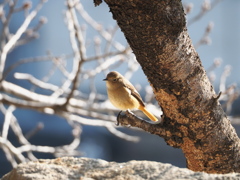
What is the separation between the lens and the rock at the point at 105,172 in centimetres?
121

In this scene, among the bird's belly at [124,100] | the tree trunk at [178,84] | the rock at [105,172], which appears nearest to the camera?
the rock at [105,172]

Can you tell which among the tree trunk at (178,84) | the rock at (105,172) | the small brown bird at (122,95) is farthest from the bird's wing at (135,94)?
the rock at (105,172)

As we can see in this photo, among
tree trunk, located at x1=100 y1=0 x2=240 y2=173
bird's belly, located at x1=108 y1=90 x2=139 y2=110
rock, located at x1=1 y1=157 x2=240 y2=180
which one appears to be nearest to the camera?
rock, located at x1=1 y1=157 x2=240 y2=180

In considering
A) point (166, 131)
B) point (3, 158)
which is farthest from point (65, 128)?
point (166, 131)

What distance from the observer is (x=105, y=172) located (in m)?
1.30

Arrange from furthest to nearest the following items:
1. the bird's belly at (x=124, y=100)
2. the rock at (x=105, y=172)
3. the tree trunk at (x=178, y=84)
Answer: the bird's belly at (x=124, y=100), the tree trunk at (x=178, y=84), the rock at (x=105, y=172)

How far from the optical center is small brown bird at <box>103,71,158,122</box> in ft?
7.57

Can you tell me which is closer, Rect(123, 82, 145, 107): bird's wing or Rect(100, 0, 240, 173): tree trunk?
Rect(100, 0, 240, 173): tree trunk

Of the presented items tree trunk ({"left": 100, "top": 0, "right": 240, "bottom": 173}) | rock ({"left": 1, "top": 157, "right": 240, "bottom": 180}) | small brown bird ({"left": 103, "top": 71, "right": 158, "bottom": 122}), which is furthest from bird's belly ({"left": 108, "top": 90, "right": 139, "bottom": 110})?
rock ({"left": 1, "top": 157, "right": 240, "bottom": 180})

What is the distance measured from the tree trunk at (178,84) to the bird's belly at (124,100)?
1.70 ft

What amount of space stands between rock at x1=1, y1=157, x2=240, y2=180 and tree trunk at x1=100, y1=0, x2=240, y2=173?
1.15ft

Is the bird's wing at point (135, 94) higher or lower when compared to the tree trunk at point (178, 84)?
higher

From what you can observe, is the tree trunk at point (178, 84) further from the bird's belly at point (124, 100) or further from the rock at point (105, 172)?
the bird's belly at point (124, 100)

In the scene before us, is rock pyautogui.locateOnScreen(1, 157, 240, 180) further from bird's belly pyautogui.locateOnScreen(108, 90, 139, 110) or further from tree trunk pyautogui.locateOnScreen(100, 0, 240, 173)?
bird's belly pyautogui.locateOnScreen(108, 90, 139, 110)
